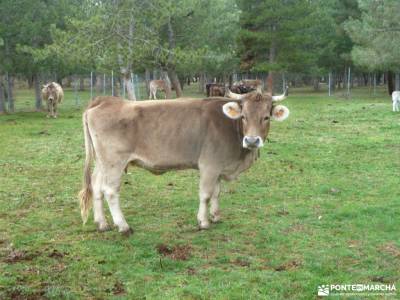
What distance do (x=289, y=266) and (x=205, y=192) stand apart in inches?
62.9

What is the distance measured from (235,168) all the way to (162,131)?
1.01 m

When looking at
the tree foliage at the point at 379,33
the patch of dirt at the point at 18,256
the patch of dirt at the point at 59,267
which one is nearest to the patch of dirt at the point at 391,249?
the patch of dirt at the point at 59,267

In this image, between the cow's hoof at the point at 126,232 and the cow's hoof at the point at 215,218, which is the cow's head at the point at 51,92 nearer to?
the cow's hoof at the point at 215,218

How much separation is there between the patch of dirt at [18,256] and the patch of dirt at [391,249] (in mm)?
3612

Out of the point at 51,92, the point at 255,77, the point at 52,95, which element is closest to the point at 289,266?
the point at 51,92

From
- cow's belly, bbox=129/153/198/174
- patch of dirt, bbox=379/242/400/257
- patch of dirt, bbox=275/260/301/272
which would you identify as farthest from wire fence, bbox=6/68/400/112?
patch of dirt, bbox=275/260/301/272

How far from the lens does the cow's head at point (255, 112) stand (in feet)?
20.0

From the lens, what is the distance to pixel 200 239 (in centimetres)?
605

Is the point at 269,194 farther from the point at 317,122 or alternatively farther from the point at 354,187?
the point at 317,122

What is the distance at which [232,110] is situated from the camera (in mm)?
6227

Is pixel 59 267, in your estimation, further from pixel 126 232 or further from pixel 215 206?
pixel 215 206

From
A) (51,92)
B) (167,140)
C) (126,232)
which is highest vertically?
(51,92)

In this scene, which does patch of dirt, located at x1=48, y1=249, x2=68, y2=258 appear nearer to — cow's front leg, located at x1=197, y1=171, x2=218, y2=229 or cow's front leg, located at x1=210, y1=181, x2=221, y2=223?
cow's front leg, located at x1=197, y1=171, x2=218, y2=229

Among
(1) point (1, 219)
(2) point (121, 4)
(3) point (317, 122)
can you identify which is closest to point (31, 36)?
(2) point (121, 4)
